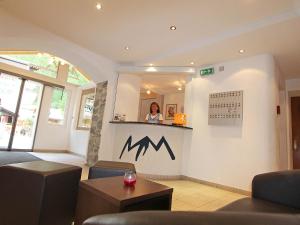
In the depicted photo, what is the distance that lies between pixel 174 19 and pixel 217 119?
211 cm

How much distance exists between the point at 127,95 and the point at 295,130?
170 inches

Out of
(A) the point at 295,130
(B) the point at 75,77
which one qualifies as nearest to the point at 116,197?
(A) the point at 295,130

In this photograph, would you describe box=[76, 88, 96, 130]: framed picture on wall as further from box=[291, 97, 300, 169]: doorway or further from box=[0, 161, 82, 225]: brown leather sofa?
box=[291, 97, 300, 169]: doorway

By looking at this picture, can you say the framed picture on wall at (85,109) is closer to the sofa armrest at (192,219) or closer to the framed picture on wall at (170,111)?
the framed picture on wall at (170,111)

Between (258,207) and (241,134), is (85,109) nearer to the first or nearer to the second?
(241,134)

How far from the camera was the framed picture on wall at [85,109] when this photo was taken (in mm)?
7035

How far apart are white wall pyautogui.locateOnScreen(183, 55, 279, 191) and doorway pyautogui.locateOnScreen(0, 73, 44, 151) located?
209 inches

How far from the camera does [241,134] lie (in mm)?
3586

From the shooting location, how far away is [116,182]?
1.51 metres

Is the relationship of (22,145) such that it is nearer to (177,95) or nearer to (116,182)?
(177,95)

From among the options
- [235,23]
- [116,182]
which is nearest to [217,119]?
[235,23]

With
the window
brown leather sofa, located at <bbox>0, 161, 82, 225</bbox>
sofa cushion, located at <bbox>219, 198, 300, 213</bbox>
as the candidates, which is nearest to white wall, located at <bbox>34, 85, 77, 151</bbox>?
the window

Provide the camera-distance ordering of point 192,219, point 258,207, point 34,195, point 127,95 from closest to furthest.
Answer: point 192,219 < point 258,207 < point 34,195 < point 127,95

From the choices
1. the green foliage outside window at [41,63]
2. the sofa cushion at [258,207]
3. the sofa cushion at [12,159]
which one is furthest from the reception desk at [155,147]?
the green foliage outside window at [41,63]
